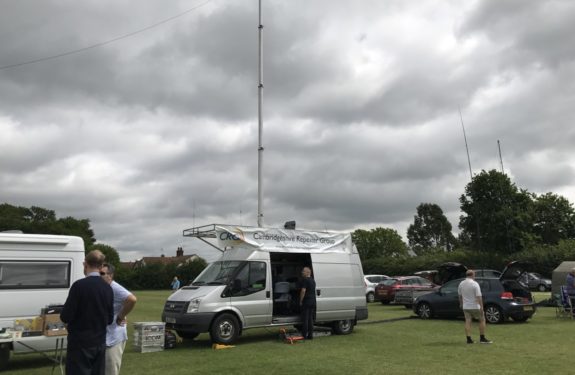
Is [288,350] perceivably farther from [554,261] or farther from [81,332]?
[554,261]

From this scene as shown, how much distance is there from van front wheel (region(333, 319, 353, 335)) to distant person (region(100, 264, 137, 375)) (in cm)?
919

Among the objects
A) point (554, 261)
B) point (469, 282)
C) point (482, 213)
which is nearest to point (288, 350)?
point (469, 282)

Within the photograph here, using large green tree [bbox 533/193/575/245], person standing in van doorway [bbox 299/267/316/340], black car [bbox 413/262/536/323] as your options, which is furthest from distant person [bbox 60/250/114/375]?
large green tree [bbox 533/193/575/245]

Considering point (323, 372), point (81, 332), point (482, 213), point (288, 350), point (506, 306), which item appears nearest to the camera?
point (81, 332)

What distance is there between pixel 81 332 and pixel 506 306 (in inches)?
579

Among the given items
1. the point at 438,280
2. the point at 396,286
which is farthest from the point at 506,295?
the point at 396,286

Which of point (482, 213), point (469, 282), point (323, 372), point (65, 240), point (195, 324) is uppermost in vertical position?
point (482, 213)

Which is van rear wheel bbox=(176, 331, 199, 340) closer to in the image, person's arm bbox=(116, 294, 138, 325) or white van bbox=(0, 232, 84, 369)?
white van bbox=(0, 232, 84, 369)

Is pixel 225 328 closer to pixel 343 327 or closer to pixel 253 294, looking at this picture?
pixel 253 294

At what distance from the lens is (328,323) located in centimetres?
1456

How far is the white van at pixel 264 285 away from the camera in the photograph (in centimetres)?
1202

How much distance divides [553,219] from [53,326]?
182 feet

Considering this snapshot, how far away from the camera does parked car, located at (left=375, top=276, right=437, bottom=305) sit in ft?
81.7

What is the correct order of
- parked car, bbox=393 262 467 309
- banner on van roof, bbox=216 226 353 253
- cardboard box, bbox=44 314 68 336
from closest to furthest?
cardboard box, bbox=44 314 68 336, banner on van roof, bbox=216 226 353 253, parked car, bbox=393 262 467 309
